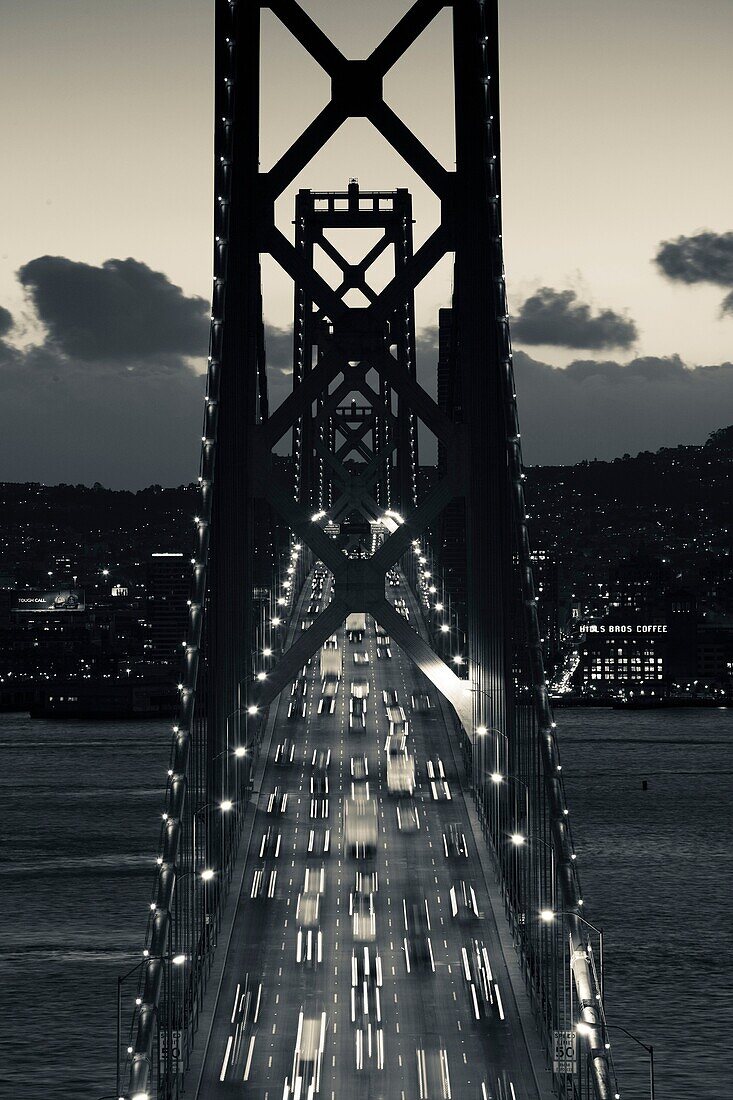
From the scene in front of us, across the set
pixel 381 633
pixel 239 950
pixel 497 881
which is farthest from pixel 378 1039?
pixel 381 633

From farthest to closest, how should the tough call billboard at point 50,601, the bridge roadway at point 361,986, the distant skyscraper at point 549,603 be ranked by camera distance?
the tough call billboard at point 50,601 < the distant skyscraper at point 549,603 < the bridge roadway at point 361,986

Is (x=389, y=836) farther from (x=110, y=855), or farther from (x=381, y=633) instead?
(x=381, y=633)

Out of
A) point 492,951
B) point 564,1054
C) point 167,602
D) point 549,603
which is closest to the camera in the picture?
point 564,1054

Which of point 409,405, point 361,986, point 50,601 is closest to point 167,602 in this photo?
point 50,601

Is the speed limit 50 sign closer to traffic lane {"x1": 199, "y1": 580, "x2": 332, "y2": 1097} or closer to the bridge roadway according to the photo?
the bridge roadway

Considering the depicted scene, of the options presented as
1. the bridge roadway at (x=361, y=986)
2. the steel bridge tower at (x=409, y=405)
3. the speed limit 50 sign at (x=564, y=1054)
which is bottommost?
the bridge roadway at (x=361, y=986)

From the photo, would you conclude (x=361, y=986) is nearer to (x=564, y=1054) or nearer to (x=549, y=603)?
(x=564, y=1054)

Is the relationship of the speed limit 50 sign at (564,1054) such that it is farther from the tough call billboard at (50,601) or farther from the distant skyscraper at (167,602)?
the tough call billboard at (50,601)

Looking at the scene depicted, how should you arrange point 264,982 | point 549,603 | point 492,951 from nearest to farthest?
point 264,982
point 492,951
point 549,603

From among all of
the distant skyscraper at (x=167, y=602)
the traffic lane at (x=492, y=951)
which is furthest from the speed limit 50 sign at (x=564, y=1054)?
the distant skyscraper at (x=167, y=602)
